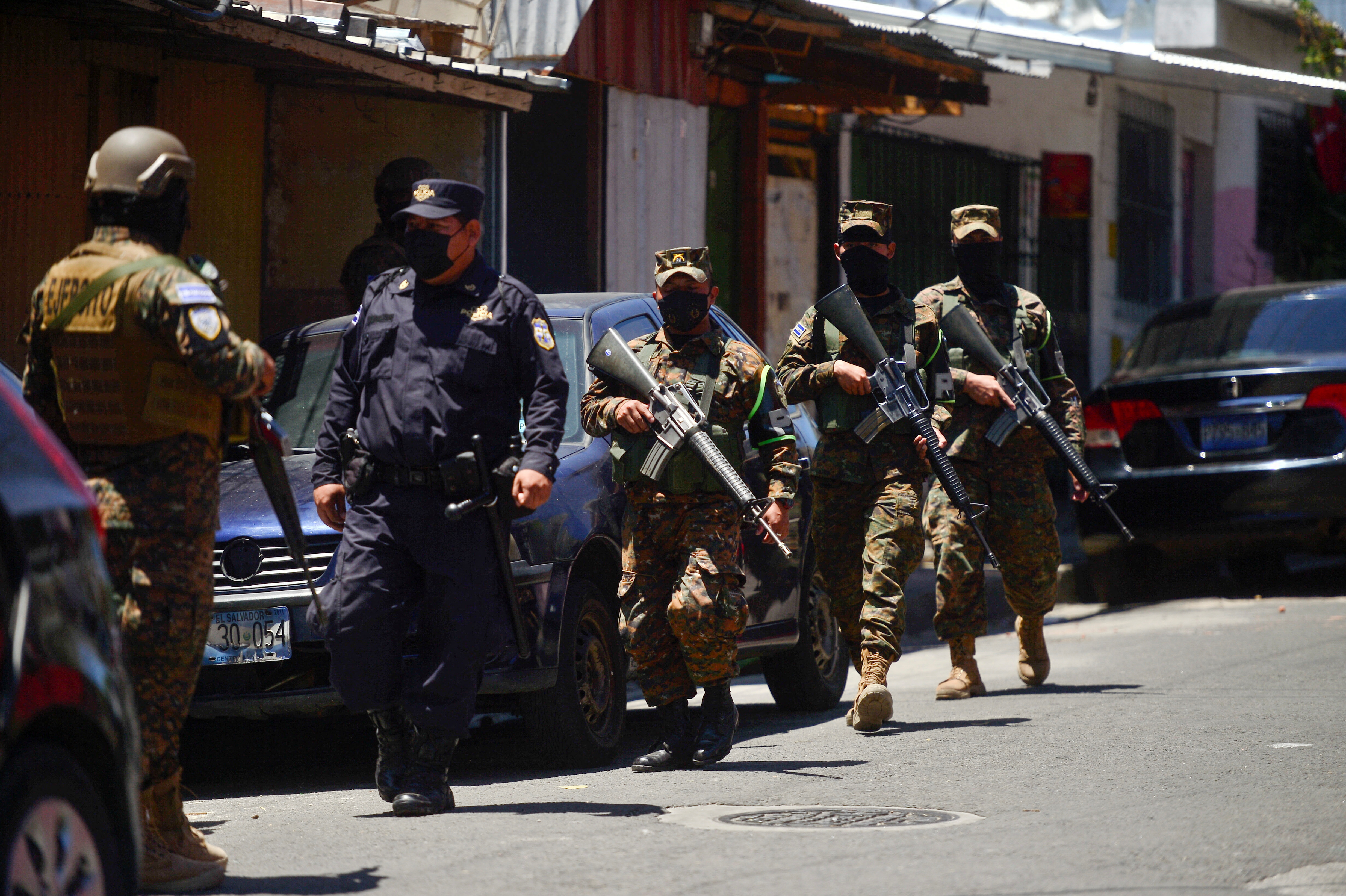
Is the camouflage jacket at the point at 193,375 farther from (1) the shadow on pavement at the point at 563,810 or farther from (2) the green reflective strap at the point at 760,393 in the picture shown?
(2) the green reflective strap at the point at 760,393

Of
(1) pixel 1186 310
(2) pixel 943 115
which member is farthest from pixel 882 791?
(2) pixel 943 115

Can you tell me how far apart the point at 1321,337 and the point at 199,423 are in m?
8.32

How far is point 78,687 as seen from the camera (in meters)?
3.42

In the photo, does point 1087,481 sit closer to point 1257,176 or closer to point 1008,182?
point 1008,182

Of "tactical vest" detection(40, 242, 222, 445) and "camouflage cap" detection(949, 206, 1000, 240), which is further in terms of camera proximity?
"camouflage cap" detection(949, 206, 1000, 240)

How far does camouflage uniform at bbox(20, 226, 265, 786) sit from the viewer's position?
14.6 ft

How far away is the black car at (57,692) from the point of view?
3.20 m

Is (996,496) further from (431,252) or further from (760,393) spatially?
(431,252)

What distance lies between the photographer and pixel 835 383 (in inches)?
286

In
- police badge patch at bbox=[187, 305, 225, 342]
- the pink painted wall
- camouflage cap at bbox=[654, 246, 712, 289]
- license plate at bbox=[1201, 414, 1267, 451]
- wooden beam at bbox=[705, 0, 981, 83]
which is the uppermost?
wooden beam at bbox=[705, 0, 981, 83]

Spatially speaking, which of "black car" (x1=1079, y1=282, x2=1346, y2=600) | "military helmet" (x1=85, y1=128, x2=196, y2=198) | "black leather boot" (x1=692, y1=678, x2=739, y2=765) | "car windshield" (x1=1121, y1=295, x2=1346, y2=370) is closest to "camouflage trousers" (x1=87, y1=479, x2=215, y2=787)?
"military helmet" (x1=85, y1=128, x2=196, y2=198)

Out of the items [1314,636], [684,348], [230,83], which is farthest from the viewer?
[230,83]

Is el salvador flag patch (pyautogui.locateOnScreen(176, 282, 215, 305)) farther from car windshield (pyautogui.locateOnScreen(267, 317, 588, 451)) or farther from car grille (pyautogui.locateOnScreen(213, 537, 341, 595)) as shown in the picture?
car windshield (pyautogui.locateOnScreen(267, 317, 588, 451))

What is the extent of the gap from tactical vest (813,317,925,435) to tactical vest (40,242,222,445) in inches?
129
